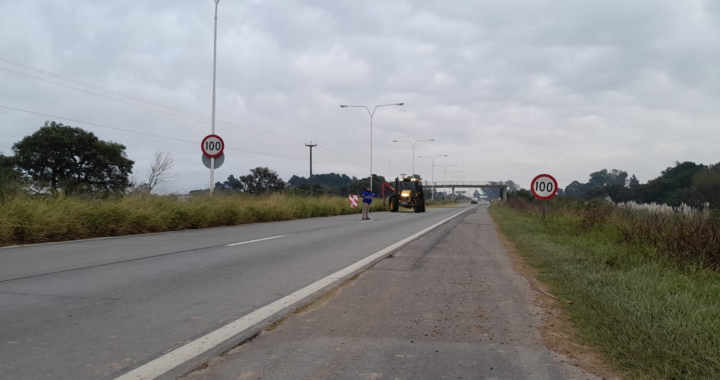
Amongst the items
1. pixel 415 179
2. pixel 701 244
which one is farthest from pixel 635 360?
pixel 415 179

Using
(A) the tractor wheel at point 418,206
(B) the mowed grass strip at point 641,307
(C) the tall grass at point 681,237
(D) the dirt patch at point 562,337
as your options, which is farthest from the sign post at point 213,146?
(A) the tractor wheel at point 418,206

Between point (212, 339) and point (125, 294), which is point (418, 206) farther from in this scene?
point (212, 339)

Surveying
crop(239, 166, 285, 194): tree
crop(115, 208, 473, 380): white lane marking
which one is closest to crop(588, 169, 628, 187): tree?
crop(239, 166, 285, 194): tree

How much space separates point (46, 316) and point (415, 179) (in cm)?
3603

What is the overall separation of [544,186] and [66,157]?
108 ft

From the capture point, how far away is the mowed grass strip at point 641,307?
3760mm

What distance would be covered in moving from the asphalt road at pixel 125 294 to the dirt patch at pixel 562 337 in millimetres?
3120

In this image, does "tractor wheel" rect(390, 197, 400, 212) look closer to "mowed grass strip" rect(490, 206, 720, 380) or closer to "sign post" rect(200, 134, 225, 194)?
"sign post" rect(200, 134, 225, 194)

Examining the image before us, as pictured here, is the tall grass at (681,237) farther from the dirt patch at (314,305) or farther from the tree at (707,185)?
the tree at (707,185)

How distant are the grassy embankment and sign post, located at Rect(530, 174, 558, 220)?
38.2ft

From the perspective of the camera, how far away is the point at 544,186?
630 inches

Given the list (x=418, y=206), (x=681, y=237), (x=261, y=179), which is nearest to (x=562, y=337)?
(x=681, y=237)

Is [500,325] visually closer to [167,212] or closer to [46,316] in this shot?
[46,316]

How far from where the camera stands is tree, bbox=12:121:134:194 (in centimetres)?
3412
